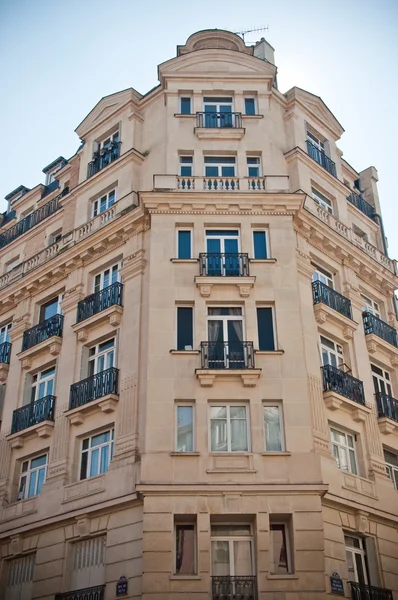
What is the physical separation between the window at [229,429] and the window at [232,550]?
2.20m

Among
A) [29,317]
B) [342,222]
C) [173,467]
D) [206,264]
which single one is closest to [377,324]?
[342,222]

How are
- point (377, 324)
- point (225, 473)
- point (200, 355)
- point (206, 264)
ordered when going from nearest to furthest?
point (225, 473) < point (200, 355) < point (206, 264) < point (377, 324)

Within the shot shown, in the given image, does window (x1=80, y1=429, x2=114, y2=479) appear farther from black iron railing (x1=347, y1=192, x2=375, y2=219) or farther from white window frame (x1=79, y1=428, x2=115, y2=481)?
black iron railing (x1=347, y1=192, x2=375, y2=219)

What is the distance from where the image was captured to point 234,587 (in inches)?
758

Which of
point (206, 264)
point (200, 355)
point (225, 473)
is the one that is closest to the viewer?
point (225, 473)

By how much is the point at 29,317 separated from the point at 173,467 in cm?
1130

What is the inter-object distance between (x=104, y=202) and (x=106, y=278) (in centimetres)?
385

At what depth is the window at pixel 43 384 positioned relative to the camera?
1053 inches

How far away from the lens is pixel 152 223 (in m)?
25.7

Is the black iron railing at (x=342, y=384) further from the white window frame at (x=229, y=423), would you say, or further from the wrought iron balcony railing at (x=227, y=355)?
the white window frame at (x=229, y=423)

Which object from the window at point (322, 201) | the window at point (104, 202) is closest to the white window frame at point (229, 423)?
the window at point (322, 201)

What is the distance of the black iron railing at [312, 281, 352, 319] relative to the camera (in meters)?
25.7

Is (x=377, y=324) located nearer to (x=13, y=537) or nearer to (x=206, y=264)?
(x=206, y=264)

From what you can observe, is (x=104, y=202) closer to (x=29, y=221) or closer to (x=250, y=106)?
(x=29, y=221)
